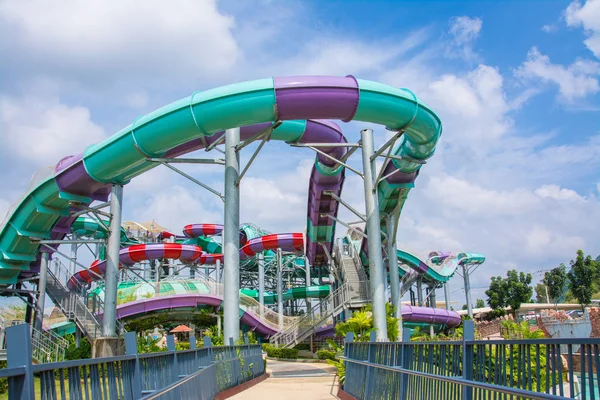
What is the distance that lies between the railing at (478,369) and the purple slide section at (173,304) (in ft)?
69.8

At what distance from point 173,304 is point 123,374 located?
82.9 feet

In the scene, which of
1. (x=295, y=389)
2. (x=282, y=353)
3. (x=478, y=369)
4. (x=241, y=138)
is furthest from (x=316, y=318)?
(x=478, y=369)

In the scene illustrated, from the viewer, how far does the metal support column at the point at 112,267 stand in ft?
48.6

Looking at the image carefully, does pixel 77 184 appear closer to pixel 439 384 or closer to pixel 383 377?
pixel 383 377

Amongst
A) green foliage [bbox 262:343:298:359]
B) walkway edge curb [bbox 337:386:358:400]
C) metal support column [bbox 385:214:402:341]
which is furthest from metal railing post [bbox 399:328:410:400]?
green foliage [bbox 262:343:298:359]

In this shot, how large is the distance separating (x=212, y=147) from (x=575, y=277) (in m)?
47.7

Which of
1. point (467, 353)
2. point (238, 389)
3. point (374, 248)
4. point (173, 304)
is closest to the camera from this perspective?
point (467, 353)

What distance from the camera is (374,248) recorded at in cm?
1406

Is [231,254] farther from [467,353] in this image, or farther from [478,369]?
[478,369]

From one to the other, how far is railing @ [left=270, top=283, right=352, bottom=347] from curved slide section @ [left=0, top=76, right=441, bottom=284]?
589cm

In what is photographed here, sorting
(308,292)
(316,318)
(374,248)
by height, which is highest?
(374,248)

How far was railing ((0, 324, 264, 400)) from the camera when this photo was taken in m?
2.62

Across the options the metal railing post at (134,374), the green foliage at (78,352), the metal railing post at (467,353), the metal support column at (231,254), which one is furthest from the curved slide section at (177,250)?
the metal railing post at (467,353)

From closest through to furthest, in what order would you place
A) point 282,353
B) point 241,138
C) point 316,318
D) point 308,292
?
point 241,138 → point 316,318 → point 282,353 → point 308,292
